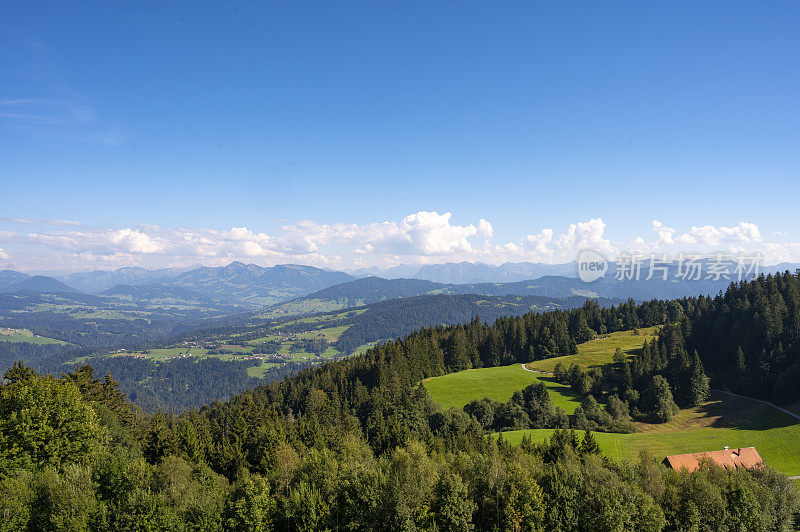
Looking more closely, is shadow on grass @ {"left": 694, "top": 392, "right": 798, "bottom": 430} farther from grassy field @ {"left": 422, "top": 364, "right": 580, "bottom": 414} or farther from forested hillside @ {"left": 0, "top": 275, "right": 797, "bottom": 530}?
forested hillside @ {"left": 0, "top": 275, "right": 797, "bottom": 530}

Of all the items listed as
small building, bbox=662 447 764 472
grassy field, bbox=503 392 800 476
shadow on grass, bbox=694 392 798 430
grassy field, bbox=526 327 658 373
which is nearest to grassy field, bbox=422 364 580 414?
grassy field, bbox=526 327 658 373

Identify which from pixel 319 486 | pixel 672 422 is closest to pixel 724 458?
pixel 672 422

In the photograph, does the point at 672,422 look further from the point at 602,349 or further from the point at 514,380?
the point at 602,349

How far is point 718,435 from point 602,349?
53507 millimetres

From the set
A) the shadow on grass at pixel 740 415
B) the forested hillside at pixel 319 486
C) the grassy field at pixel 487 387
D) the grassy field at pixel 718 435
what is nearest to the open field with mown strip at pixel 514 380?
the grassy field at pixel 487 387

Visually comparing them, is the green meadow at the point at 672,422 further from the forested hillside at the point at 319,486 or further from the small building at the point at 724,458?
the forested hillside at the point at 319,486

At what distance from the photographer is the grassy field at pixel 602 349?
11438 cm

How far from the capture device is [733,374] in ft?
341

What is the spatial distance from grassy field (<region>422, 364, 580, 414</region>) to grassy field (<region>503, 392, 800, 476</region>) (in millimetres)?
15253

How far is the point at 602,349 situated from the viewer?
127 metres

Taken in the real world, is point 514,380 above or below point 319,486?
below

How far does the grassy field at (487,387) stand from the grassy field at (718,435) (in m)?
15.3

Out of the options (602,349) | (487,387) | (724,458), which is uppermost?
(602,349)

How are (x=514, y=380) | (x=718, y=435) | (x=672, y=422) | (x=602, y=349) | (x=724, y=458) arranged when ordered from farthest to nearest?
(x=602, y=349)
(x=514, y=380)
(x=672, y=422)
(x=718, y=435)
(x=724, y=458)
